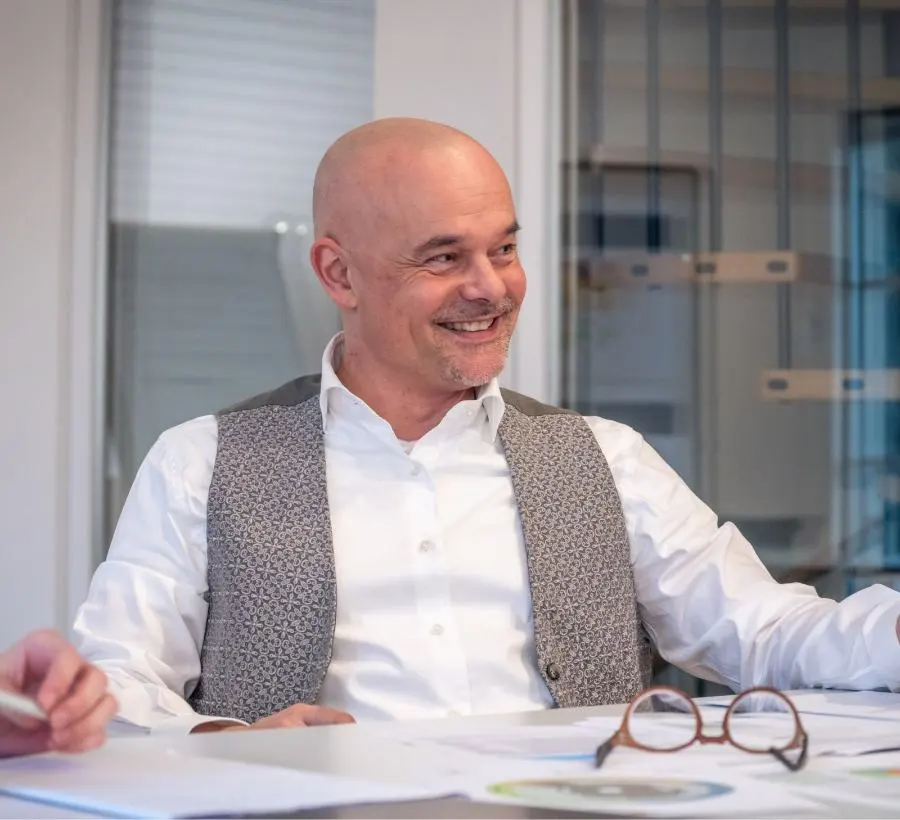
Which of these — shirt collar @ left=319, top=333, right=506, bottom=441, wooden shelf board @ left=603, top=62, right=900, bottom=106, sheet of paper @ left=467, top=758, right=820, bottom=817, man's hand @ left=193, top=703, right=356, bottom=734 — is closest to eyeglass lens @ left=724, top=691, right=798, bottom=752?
sheet of paper @ left=467, top=758, right=820, bottom=817

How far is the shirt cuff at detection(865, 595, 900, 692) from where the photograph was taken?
4.90 feet

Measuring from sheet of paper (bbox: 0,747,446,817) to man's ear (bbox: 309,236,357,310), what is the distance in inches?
41.7

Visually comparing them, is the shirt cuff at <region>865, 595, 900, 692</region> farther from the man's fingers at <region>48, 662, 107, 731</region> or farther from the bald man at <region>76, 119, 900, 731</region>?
the man's fingers at <region>48, 662, 107, 731</region>

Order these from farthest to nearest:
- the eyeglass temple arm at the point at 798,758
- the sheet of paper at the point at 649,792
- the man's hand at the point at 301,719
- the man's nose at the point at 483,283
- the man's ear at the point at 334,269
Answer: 1. the man's ear at the point at 334,269
2. the man's nose at the point at 483,283
3. the man's hand at the point at 301,719
4. the eyeglass temple arm at the point at 798,758
5. the sheet of paper at the point at 649,792

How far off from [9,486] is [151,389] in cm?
34

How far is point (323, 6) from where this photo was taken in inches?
108

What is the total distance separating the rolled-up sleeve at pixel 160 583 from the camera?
5.69 ft

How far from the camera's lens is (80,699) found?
110 centimetres

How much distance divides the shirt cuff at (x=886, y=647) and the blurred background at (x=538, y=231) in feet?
3.72

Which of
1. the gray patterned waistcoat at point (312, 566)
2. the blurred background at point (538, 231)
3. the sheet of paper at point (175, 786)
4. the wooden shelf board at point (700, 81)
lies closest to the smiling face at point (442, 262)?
the gray patterned waistcoat at point (312, 566)

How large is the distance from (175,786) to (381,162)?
119 cm

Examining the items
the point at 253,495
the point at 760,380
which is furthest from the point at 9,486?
the point at 760,380

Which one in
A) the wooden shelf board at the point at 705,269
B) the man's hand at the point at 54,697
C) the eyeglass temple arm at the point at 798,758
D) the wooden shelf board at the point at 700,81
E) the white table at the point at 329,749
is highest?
the wooden shelf board at the point at 700,81

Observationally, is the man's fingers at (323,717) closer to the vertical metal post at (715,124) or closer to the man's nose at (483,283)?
the man's nose at (483,283)
